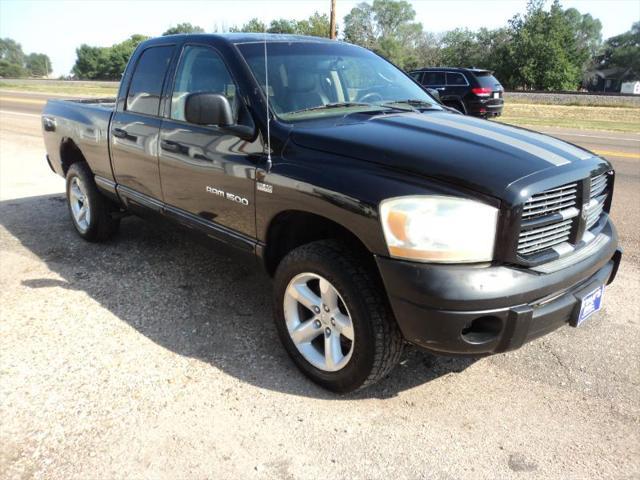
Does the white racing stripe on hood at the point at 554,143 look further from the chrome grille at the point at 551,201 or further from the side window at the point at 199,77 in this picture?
the side window at the point at 199,77

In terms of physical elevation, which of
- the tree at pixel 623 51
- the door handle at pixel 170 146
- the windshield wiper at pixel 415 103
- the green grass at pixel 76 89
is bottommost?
the green grass at pixel 76 89

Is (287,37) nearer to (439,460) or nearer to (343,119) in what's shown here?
(343,119)

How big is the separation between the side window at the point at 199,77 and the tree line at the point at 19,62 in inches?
4541

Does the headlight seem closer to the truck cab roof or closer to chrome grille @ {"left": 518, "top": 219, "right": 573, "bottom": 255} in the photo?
chrome grille @ {"left": 518, "top": 219, "right": 573, "bottom": 255}

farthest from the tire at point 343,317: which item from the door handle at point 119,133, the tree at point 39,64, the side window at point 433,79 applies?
the tree at point 39,64

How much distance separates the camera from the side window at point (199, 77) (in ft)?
10.9

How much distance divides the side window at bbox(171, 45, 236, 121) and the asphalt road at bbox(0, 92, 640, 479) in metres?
1.42

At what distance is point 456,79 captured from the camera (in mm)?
16984

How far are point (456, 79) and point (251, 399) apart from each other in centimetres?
1605

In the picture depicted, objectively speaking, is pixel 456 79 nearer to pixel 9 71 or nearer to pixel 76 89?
pixel 76 89

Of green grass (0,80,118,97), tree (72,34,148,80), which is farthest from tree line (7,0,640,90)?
green grass (0,80,118,97)

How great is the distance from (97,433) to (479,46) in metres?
68.4

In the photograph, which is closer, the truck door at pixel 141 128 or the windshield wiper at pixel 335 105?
the windshield wiper at pixel 335 105

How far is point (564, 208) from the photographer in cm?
258
